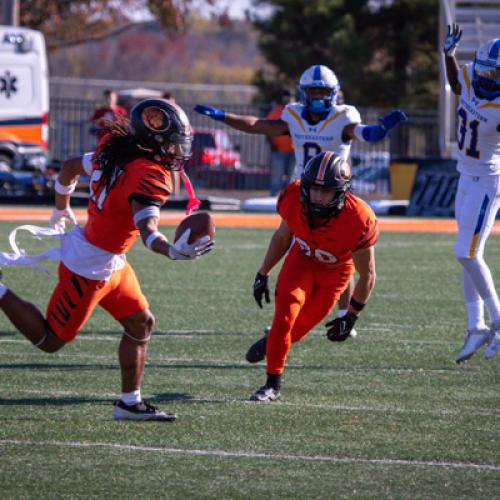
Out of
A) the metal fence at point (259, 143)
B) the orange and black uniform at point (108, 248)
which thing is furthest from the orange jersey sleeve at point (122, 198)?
the metal fence at point (259, 143)

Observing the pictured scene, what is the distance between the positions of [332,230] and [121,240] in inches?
45.4

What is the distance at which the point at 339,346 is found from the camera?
817 cm

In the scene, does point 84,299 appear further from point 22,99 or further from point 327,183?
point 22,99

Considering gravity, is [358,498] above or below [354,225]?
below

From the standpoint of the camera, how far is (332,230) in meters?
6.32

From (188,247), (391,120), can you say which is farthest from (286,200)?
(391,120)

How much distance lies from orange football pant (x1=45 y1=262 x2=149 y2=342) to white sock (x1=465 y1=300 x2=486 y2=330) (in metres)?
2.38

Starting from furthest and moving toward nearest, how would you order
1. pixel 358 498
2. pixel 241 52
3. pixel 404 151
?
pixel 241 52 < pixel 404 151 < pixel 358 498

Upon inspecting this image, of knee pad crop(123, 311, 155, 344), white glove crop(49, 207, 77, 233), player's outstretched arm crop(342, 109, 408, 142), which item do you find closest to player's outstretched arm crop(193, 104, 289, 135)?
player's outstretched arm crop(342, 109, 408, 142)

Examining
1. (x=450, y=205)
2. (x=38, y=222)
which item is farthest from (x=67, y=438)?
(x=450, y=205)

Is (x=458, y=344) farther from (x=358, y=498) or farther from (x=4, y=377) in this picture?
(x=358, y=498)

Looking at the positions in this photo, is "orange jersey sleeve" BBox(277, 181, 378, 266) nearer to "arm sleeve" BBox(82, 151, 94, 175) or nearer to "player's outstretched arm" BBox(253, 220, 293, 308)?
"player's outstretched arm" BBox(253, 220, 293, 308)

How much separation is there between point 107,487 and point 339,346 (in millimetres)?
3549

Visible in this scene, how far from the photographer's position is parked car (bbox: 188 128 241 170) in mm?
23805
